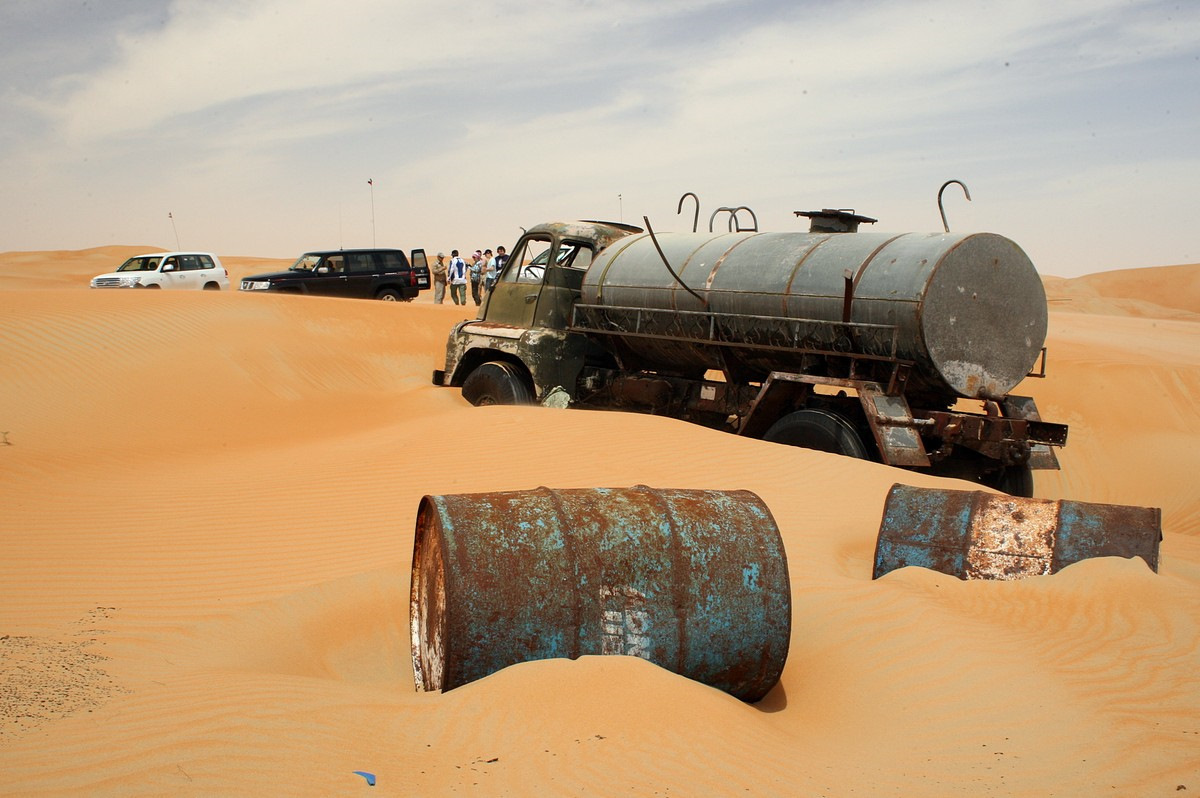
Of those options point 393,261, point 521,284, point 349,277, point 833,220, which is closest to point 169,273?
point 349,277

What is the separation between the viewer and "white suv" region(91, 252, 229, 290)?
27359 millimetres

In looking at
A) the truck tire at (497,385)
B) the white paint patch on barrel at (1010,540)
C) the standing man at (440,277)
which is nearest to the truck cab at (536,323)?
the truck tire at (497,385)

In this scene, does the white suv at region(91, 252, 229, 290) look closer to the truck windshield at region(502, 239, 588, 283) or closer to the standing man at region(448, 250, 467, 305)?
the standing man at region(448, 250, 467, 305)

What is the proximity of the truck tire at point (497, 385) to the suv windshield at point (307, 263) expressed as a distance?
46.3ft

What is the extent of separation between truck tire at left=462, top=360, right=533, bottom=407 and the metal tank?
91.8 inches

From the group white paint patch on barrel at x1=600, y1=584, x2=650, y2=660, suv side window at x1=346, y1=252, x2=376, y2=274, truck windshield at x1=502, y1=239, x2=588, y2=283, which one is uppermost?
suv side window at x1=346, y1=252, x2=376, y2=274

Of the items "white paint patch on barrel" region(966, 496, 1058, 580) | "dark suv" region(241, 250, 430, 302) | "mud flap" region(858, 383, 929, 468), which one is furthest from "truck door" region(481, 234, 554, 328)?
"dark suv" region(241, 250, 430, 302)

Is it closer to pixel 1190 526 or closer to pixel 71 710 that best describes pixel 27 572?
pixel 71 710

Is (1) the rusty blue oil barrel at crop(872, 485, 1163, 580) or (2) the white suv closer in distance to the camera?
(1) the rusty blue oil barrel at crop(872, 485, 1163, 580)

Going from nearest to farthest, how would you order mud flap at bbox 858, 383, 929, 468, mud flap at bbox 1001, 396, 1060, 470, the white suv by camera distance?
1. mud flap at bbox 858, 383, 929, 468
2. mud flap at bbox 1001, 396, 1060, 470
3. the white suv

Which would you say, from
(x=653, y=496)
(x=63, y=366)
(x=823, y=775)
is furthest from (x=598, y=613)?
(x=63, y=366)

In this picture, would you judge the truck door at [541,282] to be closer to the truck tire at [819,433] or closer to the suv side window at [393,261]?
the truck tire at [819,433]

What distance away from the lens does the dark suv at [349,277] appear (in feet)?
84.9

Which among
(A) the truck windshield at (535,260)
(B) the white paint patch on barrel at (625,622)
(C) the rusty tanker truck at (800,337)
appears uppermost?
(A) the truck windshield at (535,260)
